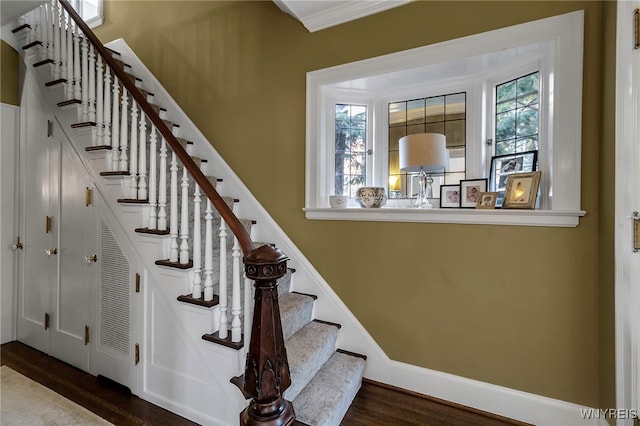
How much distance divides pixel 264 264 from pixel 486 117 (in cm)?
208

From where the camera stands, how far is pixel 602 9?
5.20 ft

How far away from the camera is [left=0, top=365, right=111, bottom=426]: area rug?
1.75 meters

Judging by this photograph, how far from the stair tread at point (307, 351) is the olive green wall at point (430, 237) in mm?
303

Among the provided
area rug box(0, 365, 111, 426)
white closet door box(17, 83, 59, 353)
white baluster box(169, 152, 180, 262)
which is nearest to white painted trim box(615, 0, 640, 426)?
white baluster box(169, 152, 180, 262)

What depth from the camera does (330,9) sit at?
225 cm

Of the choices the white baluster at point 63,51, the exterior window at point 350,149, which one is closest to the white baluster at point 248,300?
the exterior window at point 350,149

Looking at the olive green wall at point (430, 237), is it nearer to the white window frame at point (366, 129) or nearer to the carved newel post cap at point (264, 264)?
the white window frame at point (366, 129)

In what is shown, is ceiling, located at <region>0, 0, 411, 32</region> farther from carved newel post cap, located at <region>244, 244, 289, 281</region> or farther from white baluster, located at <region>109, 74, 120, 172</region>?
carved newel post cap, located at <region>244, 244, 289, 281</region>

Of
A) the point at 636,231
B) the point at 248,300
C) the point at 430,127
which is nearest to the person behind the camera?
the point at 636,231

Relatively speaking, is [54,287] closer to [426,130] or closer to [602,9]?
[426,130]

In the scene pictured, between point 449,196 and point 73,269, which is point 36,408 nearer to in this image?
point 73,269

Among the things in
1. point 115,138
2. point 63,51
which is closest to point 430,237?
point 115,138

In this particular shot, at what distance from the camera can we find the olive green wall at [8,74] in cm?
271

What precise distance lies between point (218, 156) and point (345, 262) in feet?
5.56
